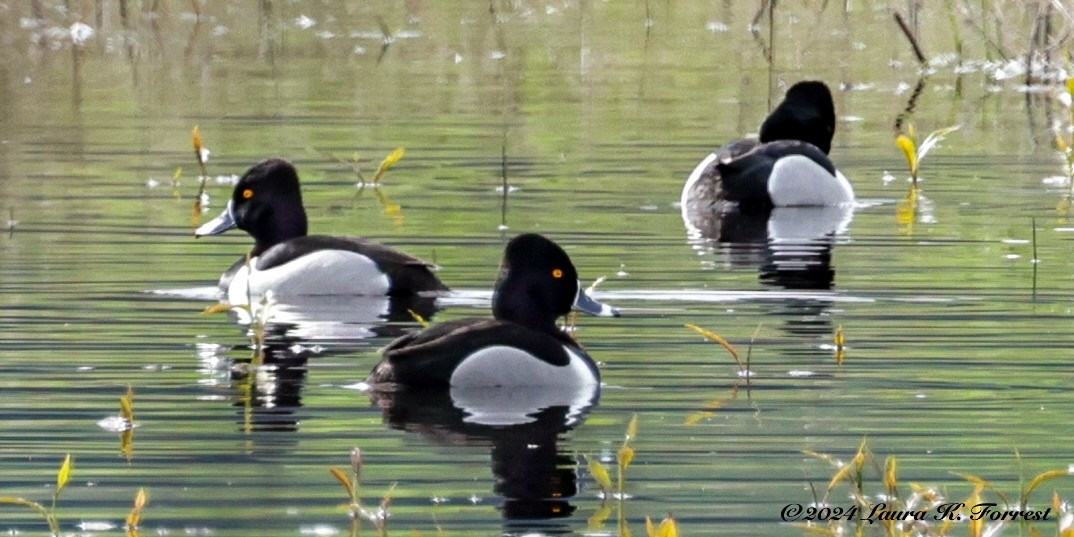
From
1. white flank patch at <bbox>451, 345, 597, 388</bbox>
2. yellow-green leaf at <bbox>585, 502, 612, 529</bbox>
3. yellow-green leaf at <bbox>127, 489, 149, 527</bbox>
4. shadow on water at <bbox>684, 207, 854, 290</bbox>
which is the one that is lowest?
shadow on water at <bbox>684, 207, 854, 290</bbox>

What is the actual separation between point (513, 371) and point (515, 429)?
720 millimetres

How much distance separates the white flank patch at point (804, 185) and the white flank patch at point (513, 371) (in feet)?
23.2

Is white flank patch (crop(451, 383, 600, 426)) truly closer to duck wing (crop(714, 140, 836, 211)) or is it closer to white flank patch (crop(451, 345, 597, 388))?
white flank patch (crop(451, 345, 597, 388))

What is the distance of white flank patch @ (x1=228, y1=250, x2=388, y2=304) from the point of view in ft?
40.8

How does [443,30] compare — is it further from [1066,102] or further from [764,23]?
[1066,102]

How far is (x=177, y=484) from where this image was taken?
7.60 metres

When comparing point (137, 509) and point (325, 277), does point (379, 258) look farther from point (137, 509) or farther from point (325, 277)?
point (137, 509)

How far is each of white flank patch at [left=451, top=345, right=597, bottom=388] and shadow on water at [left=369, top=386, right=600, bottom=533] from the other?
0.11 feet

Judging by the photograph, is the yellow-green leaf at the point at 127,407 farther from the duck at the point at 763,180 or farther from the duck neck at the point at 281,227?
the duck at the point at 763,180

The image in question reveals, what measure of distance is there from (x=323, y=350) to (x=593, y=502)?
338cm

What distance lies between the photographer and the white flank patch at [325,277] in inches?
490

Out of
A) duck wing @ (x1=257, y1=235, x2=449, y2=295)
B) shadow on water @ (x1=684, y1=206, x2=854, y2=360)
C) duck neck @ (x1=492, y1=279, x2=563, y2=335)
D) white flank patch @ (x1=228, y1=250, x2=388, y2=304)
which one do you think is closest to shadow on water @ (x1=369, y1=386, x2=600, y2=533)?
duck neck @ (x1=492, y1=279, x2=563, y2=335)

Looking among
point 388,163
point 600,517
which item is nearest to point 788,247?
point 388,163

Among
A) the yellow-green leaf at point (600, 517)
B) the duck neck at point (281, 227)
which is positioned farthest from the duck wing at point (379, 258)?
the yellow-green leaf at point (600, 517)
